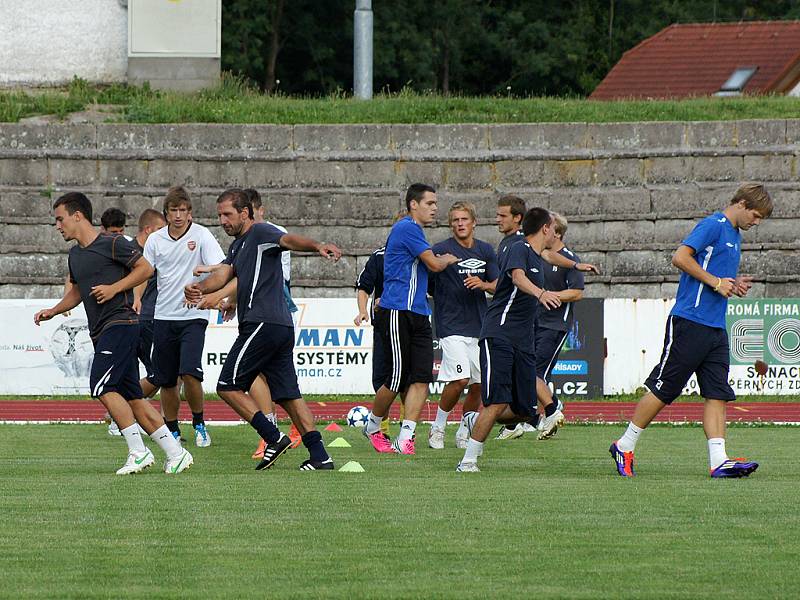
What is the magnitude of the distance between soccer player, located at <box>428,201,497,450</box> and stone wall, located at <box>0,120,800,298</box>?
10239mm

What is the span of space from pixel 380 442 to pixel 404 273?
59.2 inches

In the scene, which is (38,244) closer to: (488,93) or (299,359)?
(299,359)

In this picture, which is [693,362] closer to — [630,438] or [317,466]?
[630,438]

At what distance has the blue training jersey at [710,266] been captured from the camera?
10031mm

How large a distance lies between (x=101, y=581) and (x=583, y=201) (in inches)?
747

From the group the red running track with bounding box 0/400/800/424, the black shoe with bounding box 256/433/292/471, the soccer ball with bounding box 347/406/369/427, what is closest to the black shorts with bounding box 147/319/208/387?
the black shoe with bounding box 256/433/292/471

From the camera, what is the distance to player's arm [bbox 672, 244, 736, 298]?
9867mm

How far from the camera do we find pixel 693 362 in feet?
→ 33.0

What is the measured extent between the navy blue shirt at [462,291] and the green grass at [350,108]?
13.7m

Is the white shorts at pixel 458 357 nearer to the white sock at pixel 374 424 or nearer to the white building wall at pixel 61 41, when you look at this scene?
the white sock at pixel 374 424

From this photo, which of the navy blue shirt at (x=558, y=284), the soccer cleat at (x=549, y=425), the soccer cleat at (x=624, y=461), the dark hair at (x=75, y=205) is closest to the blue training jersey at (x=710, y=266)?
the soccer cleat at (x=624, y=461)

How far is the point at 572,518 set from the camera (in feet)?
25.5

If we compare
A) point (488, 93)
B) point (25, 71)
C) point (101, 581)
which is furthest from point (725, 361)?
point (488, 93)

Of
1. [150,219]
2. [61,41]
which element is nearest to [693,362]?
[150,219]
